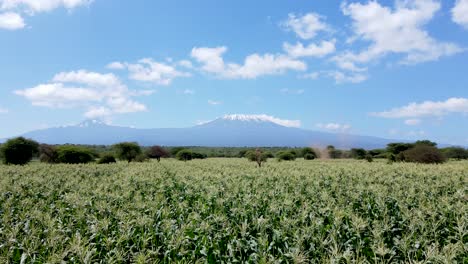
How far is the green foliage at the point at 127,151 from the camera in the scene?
280ft

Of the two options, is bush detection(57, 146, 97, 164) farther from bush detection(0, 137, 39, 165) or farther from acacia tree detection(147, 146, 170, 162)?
acacia tree detection(147, 146, 170, 162)

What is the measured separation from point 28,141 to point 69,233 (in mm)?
78852

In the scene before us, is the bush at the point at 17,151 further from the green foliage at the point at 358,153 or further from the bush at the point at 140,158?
the green foliage at the point at 358,153

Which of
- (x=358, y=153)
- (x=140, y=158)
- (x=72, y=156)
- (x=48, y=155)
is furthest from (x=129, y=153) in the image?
(x=358, y=153)

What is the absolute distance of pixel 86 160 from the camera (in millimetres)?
82000

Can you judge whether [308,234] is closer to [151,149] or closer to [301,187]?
[301,187]

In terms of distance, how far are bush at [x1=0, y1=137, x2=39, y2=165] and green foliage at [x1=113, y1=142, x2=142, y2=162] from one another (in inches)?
718

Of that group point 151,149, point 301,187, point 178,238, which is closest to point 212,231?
point 178,238

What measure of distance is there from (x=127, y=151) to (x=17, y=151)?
23.1 meters

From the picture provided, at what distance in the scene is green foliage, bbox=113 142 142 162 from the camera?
85312 millimetres

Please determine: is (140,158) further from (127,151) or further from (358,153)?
(358,153)


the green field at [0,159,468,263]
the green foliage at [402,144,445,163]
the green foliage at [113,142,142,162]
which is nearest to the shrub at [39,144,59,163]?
the green foliage at [113,142,142,162]

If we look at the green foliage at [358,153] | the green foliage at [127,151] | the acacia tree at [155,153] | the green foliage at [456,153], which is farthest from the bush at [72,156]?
the green foliage at [456,153]

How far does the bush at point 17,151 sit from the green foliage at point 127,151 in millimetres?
18249
